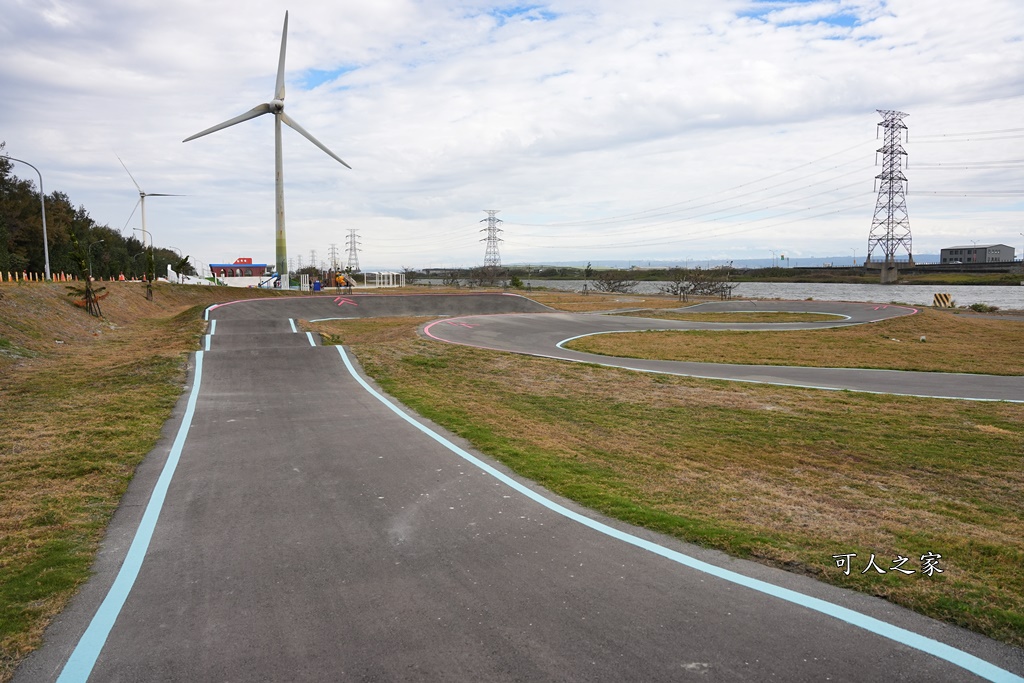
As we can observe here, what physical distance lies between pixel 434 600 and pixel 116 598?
7.66 feet

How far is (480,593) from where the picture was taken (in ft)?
14.6

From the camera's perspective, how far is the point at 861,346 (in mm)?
26359

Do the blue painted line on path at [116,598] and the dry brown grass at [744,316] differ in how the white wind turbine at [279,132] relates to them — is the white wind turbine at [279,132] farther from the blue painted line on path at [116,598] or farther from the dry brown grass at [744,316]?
the blue painted line on path at [116,598]

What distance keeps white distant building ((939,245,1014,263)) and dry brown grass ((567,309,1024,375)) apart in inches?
5288

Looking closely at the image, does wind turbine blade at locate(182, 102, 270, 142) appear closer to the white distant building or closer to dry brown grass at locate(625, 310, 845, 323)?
dry brown grass at locate(625, 310, 845, 323)

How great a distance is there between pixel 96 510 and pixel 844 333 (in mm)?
33038

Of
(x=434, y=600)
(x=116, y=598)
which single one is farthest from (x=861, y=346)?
(x=116, y=598)

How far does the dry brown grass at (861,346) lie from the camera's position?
20.7 metres

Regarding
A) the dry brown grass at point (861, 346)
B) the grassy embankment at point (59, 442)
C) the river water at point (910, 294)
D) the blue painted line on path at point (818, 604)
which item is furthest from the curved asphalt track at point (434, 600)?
the river water at point (910, 294)

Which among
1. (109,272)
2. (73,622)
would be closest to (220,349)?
(73,622)

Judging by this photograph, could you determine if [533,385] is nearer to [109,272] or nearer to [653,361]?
[653,361]

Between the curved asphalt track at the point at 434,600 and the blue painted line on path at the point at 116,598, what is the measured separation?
0.02 metres

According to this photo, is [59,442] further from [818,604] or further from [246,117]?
[246,117]

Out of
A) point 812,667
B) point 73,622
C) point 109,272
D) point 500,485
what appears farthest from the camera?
point 109,272
